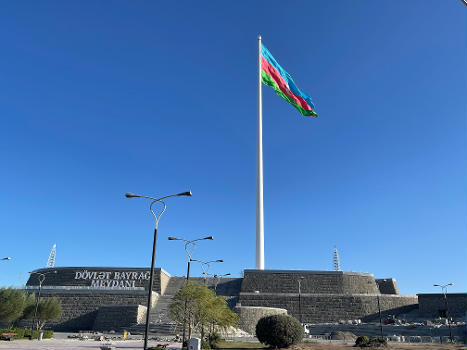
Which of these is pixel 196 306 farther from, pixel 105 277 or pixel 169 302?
pixel 105 277

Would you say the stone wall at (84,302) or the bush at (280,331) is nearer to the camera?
the bush at (280,331)

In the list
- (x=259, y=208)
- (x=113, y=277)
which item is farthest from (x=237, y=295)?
(x=113, y=277)

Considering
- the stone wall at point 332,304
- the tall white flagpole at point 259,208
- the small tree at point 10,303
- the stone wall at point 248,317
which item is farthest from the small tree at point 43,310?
the tall white flagpole at point 259,208

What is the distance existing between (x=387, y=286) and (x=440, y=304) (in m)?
15.3

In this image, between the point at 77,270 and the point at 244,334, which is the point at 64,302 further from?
the point at 244,334

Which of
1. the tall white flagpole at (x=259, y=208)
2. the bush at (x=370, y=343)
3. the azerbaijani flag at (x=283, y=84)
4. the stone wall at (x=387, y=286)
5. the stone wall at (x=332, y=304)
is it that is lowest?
the bush at (x=370, y=343)

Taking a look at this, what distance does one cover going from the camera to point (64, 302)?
3012 inches

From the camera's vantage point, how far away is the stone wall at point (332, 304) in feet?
243

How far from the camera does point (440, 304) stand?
70.8m

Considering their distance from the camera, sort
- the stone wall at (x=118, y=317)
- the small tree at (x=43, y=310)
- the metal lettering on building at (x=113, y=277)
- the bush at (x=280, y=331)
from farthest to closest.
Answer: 1. the metal lettering on building at (x=113, y=277)
2. the stone wall at (x=118, y=317)
3. the small tree at (x=43, y=310)
4. the bush at (x=280, y=331)

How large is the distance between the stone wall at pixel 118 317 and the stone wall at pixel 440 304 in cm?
5361

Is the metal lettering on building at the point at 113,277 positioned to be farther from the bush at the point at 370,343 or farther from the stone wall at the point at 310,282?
the bush at the point at 370,343

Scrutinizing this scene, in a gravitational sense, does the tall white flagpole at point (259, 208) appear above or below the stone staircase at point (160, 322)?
above

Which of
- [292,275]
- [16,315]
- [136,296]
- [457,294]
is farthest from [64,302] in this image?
[457,294]
